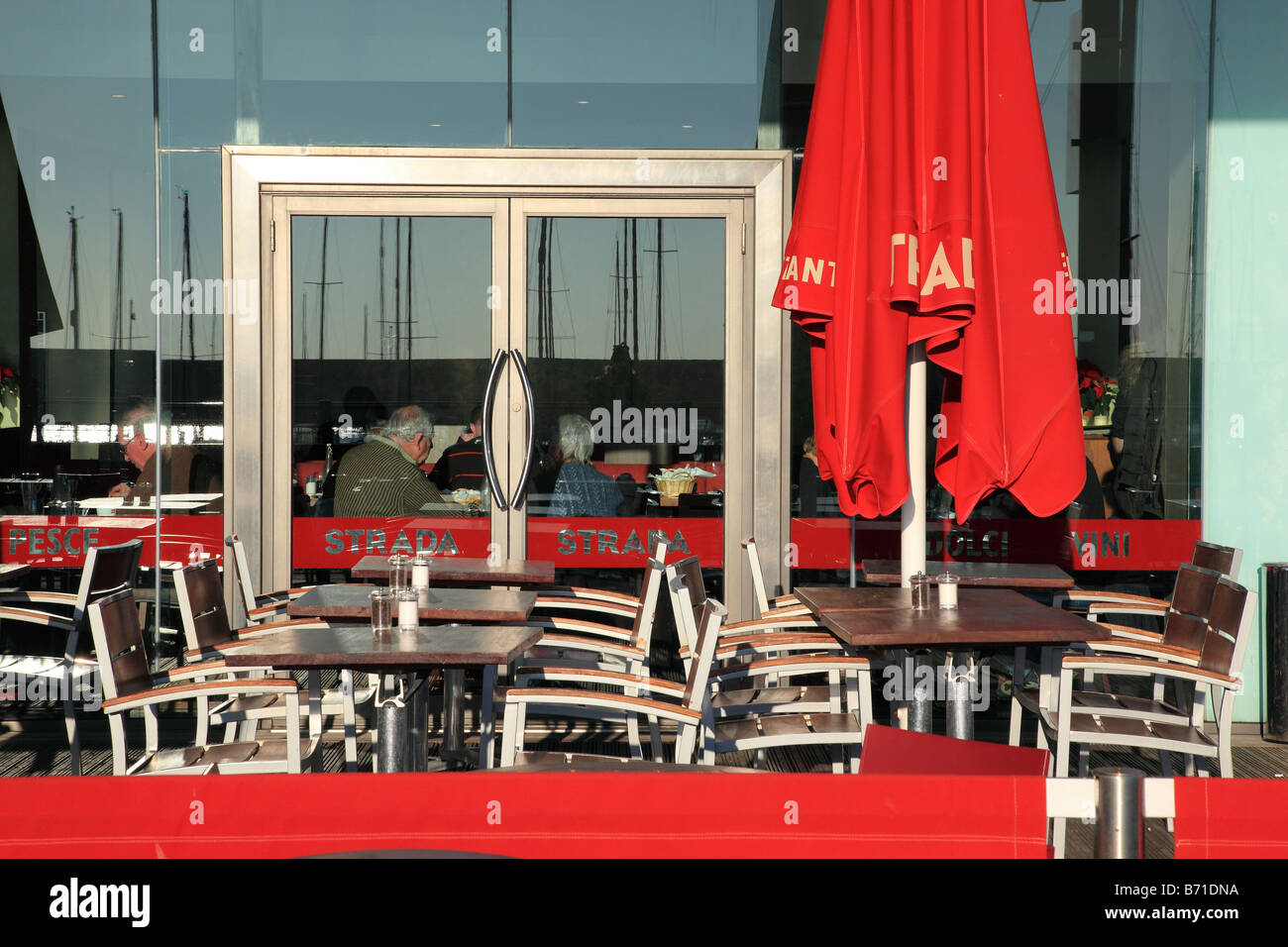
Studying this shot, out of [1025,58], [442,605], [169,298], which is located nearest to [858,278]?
[1025,58]

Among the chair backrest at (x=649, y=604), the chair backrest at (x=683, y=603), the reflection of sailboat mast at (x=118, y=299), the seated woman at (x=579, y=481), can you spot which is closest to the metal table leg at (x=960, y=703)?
the chair backrest at (x=683, y=603)

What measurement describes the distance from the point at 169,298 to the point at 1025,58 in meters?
4.03

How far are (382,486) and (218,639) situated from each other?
1.60 meters

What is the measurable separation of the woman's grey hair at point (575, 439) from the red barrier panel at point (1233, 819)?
172 inches

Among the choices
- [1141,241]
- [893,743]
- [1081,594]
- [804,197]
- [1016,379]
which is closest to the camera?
[893,743]

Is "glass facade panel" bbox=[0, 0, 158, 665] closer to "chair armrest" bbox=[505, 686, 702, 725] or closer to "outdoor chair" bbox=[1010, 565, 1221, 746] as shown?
"chair armrest" bbox=[505, 686, 702, 725]

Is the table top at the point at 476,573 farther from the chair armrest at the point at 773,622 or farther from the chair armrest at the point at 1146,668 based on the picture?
the chair armrest at the point at 1146,668

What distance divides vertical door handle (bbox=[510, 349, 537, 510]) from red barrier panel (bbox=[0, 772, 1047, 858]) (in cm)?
421

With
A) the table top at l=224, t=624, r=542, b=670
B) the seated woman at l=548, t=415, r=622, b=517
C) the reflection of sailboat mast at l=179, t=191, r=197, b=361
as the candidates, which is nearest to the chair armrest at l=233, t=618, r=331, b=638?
the table top at l=224, t=624, r=542, b=670

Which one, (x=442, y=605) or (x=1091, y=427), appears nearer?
(x=442, y=605)

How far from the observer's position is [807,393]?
18.2 ft

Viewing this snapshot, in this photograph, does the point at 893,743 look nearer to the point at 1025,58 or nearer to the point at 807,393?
the point at 1025,58

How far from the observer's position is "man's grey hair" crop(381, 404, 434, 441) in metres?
5.57

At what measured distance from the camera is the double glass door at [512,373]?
5.54 m
